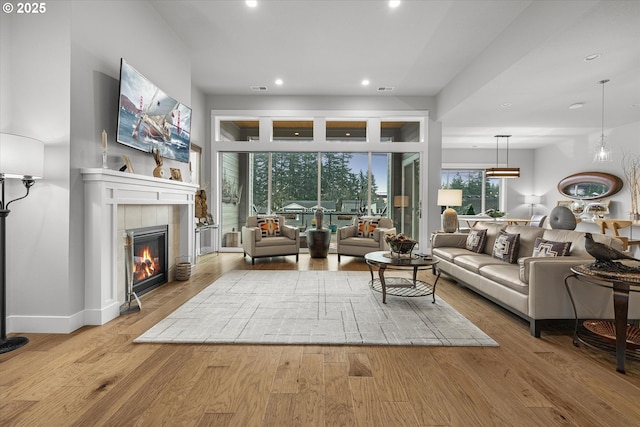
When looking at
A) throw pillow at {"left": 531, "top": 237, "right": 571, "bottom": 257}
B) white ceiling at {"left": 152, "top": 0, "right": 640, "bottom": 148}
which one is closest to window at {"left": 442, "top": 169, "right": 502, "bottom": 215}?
white ceiling at {"left": 152, "top": 0, "right": 640, "bottom": 148}

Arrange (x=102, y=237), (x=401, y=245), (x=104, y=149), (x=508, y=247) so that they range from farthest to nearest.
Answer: (x=508, y=247)
(x=401, y=245)
(x=104, y=149)
(x=102, y=237)

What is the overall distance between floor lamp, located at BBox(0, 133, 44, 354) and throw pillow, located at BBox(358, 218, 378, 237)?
4754 mm

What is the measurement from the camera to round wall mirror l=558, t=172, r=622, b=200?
25.5 feet

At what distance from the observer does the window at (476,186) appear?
10.9 meters

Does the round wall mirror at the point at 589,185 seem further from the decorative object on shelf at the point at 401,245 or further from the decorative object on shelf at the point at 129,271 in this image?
the decorative object on shelf at the point at 129,271

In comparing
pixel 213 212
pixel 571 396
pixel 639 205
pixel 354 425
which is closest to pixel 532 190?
pixel 639 205

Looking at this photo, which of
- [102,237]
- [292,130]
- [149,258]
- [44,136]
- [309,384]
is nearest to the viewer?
[309,384]

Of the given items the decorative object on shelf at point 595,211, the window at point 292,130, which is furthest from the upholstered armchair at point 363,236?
the decorative object on shelf at point 595,211

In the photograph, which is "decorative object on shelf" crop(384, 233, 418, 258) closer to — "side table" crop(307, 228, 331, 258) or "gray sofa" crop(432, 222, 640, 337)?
"gray sofa" crop(432, 222, 640, 337)

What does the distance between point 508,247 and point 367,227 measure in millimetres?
2696

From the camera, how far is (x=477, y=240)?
4.57 m

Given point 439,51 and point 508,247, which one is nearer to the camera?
point 508,247

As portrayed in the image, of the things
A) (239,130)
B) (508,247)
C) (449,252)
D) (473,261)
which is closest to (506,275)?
(473,261)

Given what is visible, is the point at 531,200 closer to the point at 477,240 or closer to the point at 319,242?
the point at 477,240
